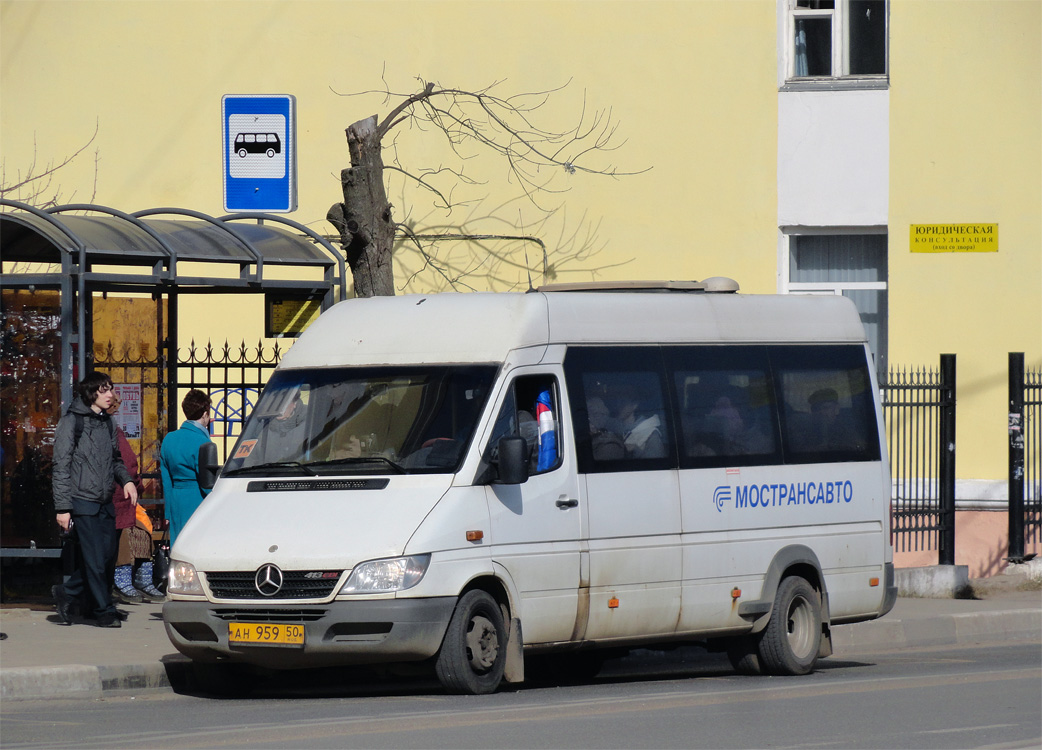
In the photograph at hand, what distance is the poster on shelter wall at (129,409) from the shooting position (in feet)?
47.1

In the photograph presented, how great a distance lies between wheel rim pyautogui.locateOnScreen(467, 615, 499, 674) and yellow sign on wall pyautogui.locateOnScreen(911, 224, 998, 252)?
390 inches

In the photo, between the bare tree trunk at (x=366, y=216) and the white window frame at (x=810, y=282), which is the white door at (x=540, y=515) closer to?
the bare tree trunk at (x=366, y=216)

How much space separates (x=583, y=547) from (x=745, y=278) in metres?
8.83

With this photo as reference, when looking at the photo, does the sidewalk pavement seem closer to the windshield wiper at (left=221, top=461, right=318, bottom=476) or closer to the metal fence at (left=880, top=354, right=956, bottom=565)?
the metal fence at (left=880, top=354, right=956, bottom=565)

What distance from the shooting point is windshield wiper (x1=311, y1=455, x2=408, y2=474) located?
365 inches

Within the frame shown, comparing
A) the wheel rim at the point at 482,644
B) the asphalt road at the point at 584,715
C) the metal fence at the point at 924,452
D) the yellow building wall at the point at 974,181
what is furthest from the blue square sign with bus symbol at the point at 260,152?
the yellow building wall at the point at 974,181

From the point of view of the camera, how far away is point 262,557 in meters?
8.96

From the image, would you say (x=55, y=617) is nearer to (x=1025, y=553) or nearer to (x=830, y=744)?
(x=830, y=744)

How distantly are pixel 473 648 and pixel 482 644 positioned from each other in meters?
0.11

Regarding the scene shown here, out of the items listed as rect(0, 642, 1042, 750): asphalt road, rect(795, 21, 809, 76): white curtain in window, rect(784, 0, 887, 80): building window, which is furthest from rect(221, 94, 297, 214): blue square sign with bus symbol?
rect(795, 21, 809, 76): white curtain in window

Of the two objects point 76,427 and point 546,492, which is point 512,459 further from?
point 76,427

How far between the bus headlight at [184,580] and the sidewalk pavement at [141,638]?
87cm

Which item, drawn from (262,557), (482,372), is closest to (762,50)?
(482,372)

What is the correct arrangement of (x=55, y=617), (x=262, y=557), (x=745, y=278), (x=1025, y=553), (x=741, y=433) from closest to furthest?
(x=262, y=557) → (x=741, y=433) → (x=55, y=617) → (x=1025, y=553) → (x=745, y=278)
